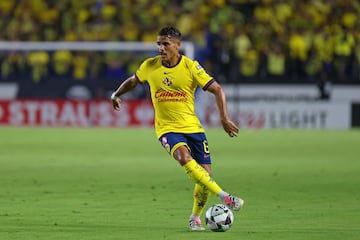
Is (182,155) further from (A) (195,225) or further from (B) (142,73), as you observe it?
(B) (142,73)

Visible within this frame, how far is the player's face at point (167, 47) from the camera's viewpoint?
9430 mm

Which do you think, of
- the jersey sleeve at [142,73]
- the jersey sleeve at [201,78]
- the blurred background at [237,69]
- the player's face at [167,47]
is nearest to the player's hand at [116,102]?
the jersey sleeve at [142,73]

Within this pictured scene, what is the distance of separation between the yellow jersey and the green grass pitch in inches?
39.3

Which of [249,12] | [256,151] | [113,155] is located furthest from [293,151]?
[249,12]

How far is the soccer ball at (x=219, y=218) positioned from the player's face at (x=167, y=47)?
1501 mm

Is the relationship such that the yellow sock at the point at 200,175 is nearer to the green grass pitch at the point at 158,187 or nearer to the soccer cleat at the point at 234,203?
the soccer cleat at the point at 234,203

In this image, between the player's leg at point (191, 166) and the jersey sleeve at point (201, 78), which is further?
the jersey sleeve at point (201, 78)

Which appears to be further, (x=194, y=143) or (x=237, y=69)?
(x=237, y=69)

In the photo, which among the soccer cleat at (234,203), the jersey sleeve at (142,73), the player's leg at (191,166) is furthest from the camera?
the jersey sleeve at (142,73)

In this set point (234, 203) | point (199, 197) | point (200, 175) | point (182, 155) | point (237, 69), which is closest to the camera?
point (234, 203)

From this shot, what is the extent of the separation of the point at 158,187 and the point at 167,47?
5.01 m

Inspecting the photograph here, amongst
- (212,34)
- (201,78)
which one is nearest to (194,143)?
(201,78)

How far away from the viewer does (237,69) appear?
29.3 m

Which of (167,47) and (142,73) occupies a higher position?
(167,47)
